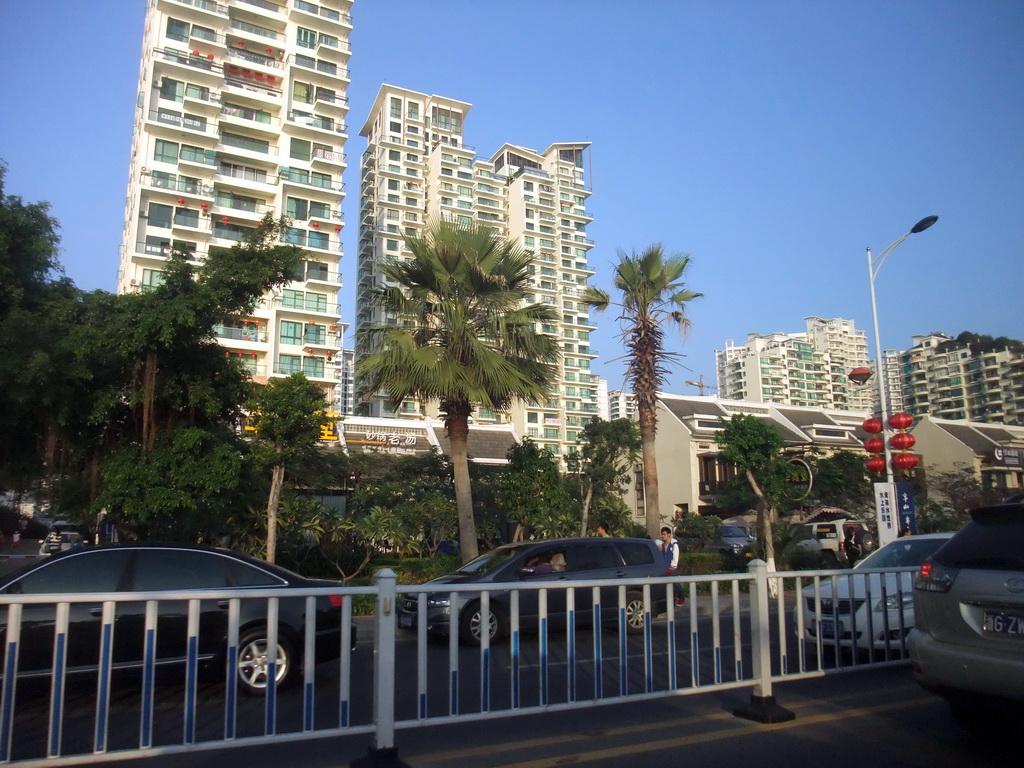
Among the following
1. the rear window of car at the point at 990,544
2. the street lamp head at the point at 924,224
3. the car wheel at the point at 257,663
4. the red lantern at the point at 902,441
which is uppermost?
the street lamp head at the point at 924,224

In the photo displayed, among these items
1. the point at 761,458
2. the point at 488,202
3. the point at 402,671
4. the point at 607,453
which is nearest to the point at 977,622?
the point at 402,671

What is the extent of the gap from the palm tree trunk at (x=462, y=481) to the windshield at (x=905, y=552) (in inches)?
354

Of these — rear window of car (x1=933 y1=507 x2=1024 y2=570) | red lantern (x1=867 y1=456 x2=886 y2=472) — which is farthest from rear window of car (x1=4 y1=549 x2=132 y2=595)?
red lantern (x1=867 y1=456 x2=886 y2=472)

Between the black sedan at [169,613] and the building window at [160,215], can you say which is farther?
the building window at [160,215]

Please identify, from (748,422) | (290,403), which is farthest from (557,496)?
(290,403)

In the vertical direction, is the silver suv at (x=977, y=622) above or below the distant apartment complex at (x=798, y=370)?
below

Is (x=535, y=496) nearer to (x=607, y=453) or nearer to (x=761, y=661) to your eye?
(x=761, y=661)

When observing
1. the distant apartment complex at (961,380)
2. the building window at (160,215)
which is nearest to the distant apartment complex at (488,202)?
the building window at (160,215)

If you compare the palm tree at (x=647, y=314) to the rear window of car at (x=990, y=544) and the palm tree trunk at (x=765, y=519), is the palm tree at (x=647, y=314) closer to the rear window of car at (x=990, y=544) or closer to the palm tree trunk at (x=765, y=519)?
the palm tree trunk at (x=765, y=519)

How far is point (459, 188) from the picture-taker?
91.9 meters

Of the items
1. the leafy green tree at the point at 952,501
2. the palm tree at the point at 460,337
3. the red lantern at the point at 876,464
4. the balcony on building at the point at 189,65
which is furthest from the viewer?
the balcony on building at the point at 189,65

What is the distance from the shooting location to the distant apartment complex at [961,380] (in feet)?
368

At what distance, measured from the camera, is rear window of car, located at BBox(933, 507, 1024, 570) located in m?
4.73

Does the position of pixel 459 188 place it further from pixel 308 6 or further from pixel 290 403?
pixel 290 403
